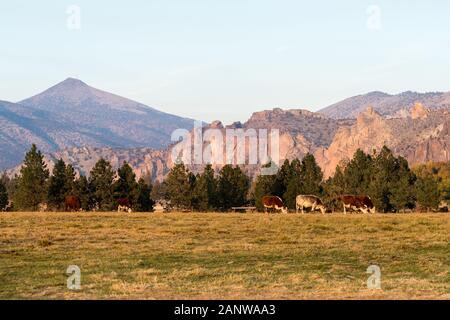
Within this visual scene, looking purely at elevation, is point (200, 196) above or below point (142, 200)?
above

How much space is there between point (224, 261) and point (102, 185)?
53.0m

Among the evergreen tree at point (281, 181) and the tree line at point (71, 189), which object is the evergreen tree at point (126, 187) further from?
the evergreen tree at point (281, 181)

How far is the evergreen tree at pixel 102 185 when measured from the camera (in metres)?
74.2

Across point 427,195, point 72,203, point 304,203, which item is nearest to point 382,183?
point 427,195

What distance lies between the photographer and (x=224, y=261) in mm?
23188

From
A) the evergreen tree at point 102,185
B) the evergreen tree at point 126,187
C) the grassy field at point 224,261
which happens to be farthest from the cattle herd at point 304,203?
the grassy field at point 224,261

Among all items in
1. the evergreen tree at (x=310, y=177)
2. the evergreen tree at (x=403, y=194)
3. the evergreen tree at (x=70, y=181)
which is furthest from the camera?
the evergreen tree at (x=310, y=177)

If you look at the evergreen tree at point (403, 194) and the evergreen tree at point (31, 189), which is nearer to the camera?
the evergreen tree at point (403, 194)

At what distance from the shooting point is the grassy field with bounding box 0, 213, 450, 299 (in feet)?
56.1

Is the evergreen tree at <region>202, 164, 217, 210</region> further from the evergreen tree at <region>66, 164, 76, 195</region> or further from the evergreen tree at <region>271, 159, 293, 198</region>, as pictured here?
the evergreen tree at <region>66, 164, 76, 195</region>

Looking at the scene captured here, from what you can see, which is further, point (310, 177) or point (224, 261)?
point (310, 177)

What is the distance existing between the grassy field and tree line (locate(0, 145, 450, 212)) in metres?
35.6

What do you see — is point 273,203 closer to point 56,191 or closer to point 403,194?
point 403,194
